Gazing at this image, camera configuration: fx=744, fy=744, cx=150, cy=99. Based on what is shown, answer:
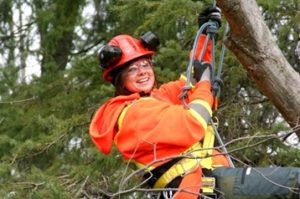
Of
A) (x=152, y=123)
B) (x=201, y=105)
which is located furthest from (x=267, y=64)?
(x=152, y=123)

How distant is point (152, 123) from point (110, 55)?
1.85 feet

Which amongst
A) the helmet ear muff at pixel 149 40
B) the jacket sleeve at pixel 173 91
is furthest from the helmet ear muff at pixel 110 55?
the jacket sleeve at pixel 173 91

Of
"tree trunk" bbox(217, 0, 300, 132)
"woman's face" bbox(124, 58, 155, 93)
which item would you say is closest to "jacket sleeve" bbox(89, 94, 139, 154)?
"woman's face" bbox(124, 58, 155, 93)

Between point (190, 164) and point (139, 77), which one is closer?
point (190, 164)

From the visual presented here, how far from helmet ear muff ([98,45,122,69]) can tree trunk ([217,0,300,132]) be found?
0.74 metres

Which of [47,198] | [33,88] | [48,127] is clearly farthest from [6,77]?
[47,198]

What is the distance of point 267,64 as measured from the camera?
347cm

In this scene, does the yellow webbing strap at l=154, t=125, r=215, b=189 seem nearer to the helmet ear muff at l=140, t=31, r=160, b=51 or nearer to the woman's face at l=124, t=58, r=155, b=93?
the woman's face at l=124, t=58, r=155, b=93

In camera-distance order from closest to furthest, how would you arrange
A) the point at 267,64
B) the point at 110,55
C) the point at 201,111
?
the point at 267,64, the point at 201,111, the point at 110,55

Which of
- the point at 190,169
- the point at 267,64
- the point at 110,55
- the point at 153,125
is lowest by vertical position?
the point at 190,169

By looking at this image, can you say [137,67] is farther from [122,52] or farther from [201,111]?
[201,111]

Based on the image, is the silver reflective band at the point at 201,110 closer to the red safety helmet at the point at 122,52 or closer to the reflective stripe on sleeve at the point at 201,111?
the reflective stripe on sleeve at the point at 201,111

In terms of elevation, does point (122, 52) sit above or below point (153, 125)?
above

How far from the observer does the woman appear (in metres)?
3.60
